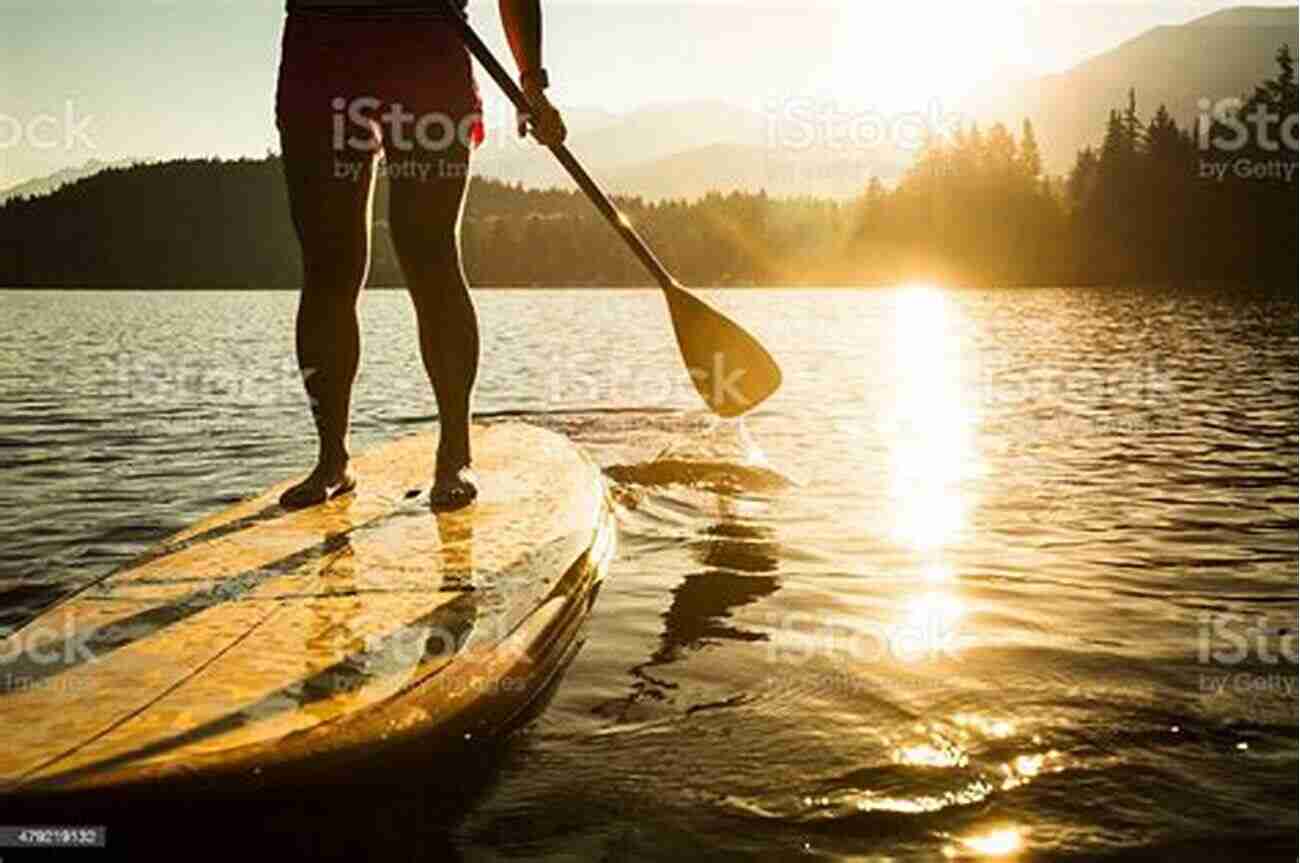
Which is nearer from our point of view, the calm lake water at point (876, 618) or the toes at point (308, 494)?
the calm lake water at point (876, 618)

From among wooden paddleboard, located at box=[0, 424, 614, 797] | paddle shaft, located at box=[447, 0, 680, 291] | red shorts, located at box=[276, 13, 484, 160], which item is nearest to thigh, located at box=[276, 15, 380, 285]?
red shorts, located at box=[276, 13, 484, 160]

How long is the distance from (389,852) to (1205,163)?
319 ft

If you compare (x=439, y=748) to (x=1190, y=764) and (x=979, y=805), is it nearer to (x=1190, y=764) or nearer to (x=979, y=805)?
(x=979, y=805)

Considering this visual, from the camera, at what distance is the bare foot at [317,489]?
204 inches

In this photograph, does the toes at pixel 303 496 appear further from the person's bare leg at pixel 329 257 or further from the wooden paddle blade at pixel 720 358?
the wooden paddle blade at pixel 720 358

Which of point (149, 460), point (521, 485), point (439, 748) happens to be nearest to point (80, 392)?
point (149, 460)

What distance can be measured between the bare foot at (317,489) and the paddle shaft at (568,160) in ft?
5.85

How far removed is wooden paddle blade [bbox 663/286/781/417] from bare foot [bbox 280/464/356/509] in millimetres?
2086

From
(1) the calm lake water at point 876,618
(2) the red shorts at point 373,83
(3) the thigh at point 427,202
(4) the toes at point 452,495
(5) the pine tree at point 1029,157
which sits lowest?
(1) the calm lake water at point 876,618

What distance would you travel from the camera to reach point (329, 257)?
4871 millimetres

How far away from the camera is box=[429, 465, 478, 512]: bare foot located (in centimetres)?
518

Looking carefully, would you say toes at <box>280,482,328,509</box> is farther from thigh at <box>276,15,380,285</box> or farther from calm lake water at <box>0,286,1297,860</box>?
calm lake water at <box>0,286,1297,860</box>

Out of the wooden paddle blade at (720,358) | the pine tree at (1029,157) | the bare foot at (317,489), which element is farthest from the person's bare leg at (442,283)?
the pine tree at (1029,157)

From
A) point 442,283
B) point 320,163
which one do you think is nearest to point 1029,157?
point 442,283
